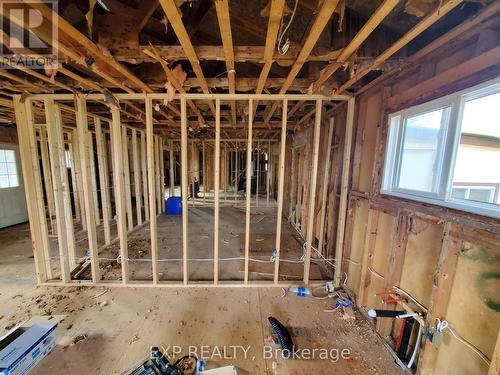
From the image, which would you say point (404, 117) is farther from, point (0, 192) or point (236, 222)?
point (0, 192)

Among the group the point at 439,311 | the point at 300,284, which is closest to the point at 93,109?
the point at 300,284

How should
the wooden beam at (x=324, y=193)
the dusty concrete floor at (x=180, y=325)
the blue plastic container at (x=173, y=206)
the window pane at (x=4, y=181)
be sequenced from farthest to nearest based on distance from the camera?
1. the blue plastic container at (x=173, y=206)
2. the window pane at (x=4, y=181)
3. the wooden beam at (x=324, y=193)
4. the dusty concrete floor at (x=180, y=325)

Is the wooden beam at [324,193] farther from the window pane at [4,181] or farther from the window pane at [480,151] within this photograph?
the window pane at [4,181]

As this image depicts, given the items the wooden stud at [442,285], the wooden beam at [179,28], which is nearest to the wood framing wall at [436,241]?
the wooden stud at [442,285]

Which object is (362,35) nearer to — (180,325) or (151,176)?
(151,176)

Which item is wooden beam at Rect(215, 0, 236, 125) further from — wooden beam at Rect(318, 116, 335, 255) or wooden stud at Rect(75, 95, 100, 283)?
wooden stud at Rect(75, 95, 100, 283)

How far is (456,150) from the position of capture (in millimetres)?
1280

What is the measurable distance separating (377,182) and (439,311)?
112 centimetres

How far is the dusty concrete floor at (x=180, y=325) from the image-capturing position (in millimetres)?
1624

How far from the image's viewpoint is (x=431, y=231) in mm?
1446
